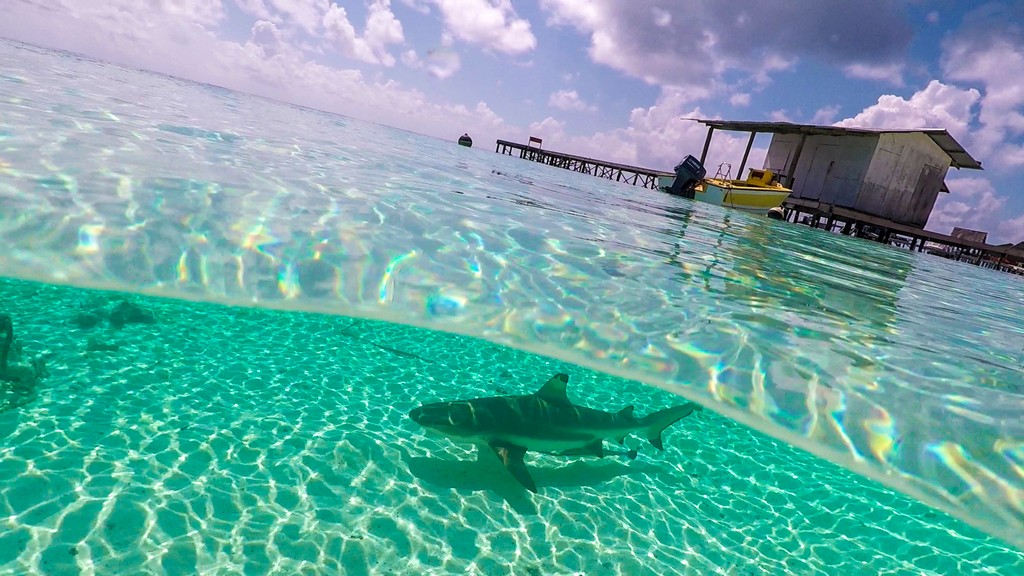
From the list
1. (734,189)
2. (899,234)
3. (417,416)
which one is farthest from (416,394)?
(899,234)

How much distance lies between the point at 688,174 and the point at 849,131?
8.79m

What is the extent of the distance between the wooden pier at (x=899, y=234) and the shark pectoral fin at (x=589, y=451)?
A: 101ft

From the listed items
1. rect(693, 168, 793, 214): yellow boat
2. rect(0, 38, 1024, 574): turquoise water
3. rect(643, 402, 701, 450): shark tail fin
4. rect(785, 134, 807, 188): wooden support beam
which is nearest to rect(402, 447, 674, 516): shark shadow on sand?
rect(0, 38, 1024, 574): turquoise water

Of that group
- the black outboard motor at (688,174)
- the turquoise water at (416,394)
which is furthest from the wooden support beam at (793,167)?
the turquoise water at (416,394)

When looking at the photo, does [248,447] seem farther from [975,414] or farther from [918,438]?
[975,414]

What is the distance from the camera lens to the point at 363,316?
256 inches

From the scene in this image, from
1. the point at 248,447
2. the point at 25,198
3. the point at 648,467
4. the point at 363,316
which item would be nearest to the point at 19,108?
the point at 25,198

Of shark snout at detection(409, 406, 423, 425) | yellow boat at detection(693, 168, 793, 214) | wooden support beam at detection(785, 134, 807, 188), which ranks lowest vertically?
shark snout at detection(409, 406, 423, 425)

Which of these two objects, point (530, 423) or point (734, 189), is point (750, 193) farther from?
point (530, 423)

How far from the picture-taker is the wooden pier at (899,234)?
29.0 metres

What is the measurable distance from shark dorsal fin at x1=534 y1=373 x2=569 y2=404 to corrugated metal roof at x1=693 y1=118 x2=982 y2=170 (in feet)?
105

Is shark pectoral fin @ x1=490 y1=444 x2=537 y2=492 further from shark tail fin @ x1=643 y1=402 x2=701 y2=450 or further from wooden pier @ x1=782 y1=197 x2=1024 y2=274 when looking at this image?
wooden pier @ x1=782 y1=197 x2=1024 y2=274

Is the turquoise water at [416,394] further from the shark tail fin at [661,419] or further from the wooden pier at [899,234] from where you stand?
the wooden pier at [899,234]

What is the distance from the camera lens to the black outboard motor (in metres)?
31.6
